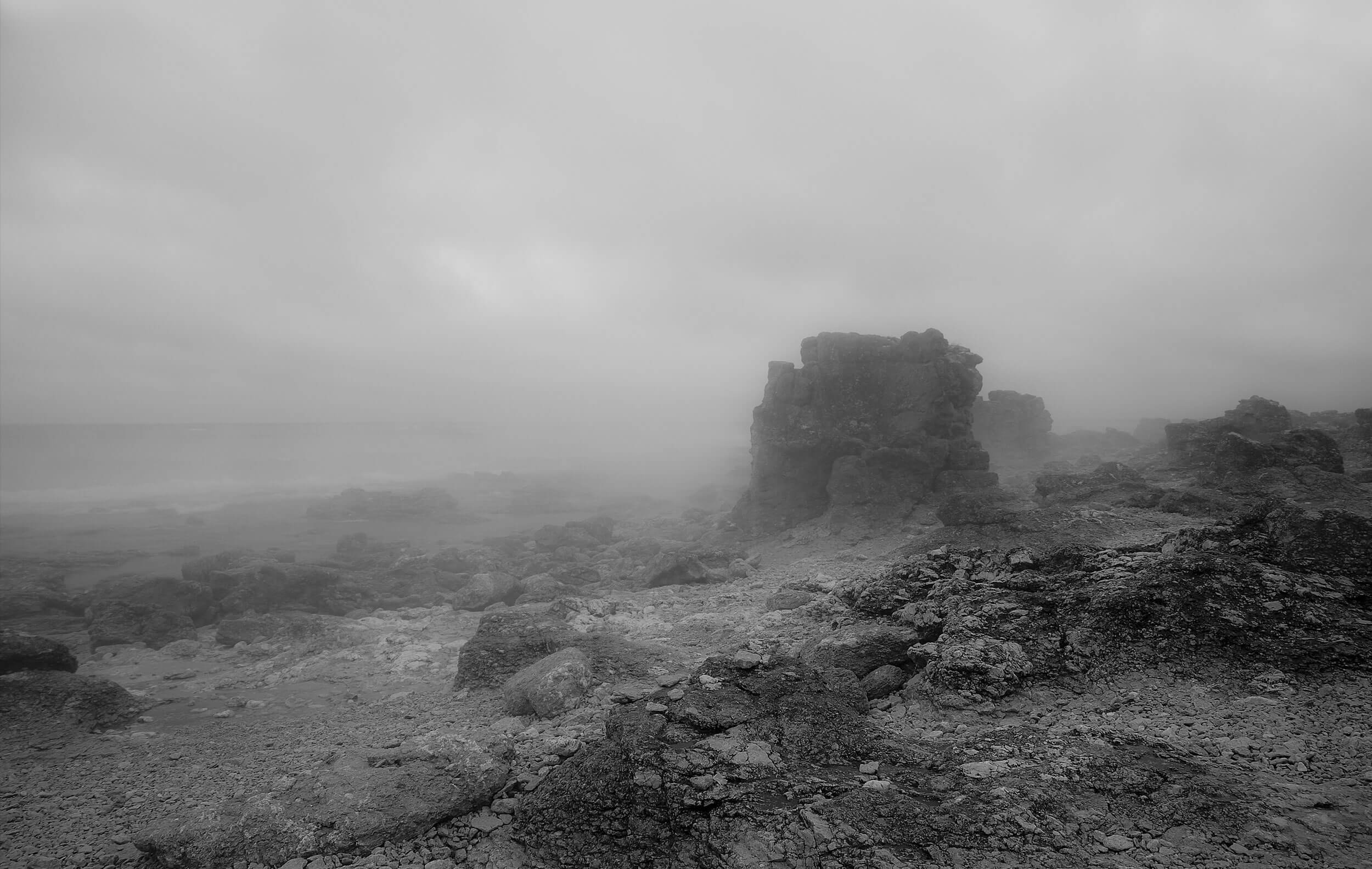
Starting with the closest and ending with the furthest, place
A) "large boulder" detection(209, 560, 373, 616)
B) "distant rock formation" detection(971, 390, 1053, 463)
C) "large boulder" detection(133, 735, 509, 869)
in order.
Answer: "large boulder" detection(133, 735, 509, 869) < "large boulder" detection(209, 560, 373, 616) < "distant rock formation" detection(971, 390, 1053, 463)

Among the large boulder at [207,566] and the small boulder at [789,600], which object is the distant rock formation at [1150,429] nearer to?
the small boulder at [789,600]

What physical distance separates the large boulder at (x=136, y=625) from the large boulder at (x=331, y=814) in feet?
47.9

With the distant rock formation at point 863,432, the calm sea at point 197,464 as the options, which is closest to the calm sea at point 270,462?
the calm sea at point 197,464

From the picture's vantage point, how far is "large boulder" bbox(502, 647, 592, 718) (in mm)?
7691

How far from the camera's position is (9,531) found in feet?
126

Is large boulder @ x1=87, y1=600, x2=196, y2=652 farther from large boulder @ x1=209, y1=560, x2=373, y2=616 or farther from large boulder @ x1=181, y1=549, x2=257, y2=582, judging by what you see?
large boulder @ x1=181, y1=549, x2=257, y2=582

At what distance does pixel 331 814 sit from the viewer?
17.3 ft

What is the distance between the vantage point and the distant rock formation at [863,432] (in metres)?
20.8

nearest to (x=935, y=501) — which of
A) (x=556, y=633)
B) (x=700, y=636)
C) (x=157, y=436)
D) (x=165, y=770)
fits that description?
(x=700, y=636)

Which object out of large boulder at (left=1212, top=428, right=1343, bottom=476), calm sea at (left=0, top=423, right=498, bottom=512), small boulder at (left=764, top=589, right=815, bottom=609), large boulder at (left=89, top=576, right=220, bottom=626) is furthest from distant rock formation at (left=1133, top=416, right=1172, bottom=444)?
calm sea at (left=0, top=423, right=498, bottom=512)

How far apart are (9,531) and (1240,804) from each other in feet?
210

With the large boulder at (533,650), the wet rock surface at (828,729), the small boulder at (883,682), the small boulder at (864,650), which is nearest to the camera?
the wet rock surface at (828,729)

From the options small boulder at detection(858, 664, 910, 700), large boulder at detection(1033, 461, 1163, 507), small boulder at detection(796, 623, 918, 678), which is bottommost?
small boulder at detection(858, 664, 910, 700)

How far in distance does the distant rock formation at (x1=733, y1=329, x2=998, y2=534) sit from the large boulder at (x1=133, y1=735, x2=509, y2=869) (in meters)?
16.7
